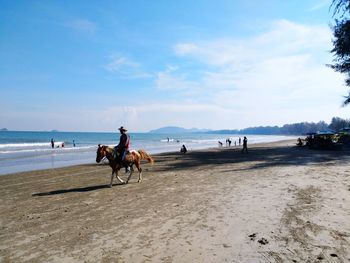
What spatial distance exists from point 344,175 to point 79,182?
12.0m

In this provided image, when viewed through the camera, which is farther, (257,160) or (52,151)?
(52,151)

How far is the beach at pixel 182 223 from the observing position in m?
5.89

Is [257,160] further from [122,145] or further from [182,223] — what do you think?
[182,223]

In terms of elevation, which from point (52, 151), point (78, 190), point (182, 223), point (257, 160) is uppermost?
point (52, 151)

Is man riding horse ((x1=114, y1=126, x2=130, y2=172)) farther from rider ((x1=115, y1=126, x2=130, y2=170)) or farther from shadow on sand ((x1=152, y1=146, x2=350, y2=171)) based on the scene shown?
shadow on sand ((x1=152, y1=146, x2=350, y2=171))

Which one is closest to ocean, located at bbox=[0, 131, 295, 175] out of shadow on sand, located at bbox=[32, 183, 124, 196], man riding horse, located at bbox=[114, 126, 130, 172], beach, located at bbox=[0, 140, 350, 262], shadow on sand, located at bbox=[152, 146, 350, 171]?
shadow on sand, located at bbox=[152, 146, 350, 171]

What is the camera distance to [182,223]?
773cm

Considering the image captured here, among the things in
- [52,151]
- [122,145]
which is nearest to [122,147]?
[122,145]

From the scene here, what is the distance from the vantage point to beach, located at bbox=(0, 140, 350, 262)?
5.89 m

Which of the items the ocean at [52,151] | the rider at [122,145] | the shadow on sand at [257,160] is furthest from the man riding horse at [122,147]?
the ocean at [52,151]

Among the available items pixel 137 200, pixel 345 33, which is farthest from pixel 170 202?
pixel 345 33

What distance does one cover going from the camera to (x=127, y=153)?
46.1 ft

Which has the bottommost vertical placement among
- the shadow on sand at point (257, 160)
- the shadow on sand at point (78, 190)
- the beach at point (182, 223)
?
the beach at point (182, 223)

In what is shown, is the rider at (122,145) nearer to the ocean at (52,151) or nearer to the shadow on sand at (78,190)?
the shadow on sand at (78,190)
